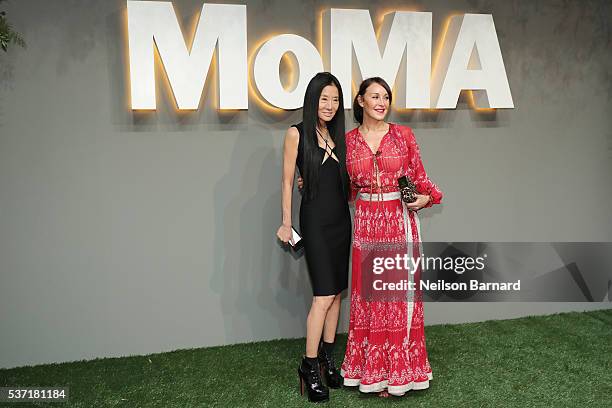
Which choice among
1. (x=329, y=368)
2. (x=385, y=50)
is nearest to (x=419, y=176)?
(x=385, y=50)

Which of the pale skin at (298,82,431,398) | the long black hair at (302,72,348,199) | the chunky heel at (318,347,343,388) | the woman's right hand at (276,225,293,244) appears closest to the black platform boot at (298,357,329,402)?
the chunky heel at (318,347,343,388)

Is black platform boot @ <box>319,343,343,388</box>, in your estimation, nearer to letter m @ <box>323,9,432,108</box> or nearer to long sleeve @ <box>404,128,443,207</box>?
long sleeve @ <box>404,128,443,207</box>

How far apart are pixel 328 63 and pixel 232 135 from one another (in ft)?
2.33

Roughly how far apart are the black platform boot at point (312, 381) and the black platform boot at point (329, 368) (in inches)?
4.5

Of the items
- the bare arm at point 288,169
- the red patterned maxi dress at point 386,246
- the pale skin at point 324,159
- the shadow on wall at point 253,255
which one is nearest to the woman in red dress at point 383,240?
the red patterned maxi dress at point 386,246

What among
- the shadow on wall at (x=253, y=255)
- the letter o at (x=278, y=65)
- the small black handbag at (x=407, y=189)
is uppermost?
the letter o at (x=278, y=65)

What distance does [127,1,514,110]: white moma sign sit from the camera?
3107 millimetres

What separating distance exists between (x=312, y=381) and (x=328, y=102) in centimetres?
137

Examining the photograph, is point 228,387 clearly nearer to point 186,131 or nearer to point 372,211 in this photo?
point 372,211

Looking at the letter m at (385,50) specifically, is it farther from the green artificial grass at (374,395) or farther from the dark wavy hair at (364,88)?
the green artificial grass at (374,395)

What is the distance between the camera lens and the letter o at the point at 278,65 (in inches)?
128

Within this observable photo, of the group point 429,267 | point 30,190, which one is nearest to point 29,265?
point 30,190

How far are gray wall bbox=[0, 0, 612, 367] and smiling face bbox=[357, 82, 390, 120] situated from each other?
2.59 feet

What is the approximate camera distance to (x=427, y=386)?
2.84 m
